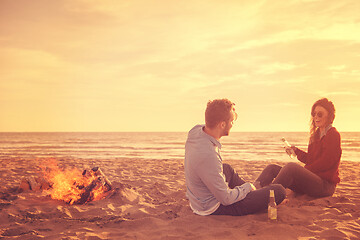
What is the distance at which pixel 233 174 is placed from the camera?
5043mm

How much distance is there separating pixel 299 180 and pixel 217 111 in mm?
2654

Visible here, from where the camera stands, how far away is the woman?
5363 mm

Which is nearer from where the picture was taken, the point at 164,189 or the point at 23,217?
the point at 23,217

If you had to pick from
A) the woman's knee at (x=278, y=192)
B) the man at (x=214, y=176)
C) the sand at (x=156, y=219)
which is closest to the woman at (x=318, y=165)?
the sand at (x=156, y=219)

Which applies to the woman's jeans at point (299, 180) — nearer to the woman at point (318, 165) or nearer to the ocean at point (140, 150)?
the woman at point (318, 165)

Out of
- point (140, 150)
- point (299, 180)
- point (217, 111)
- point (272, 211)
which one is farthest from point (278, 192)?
point (140, 150)

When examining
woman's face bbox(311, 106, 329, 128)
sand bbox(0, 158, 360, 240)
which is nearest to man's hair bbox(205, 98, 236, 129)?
sand bbox(0, 158, 360, 240)

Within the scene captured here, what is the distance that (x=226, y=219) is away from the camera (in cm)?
446

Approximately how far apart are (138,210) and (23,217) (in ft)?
6.23

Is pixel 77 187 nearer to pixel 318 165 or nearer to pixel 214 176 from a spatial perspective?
pixel 214 176

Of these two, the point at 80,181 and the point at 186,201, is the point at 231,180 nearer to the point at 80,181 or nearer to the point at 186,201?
the point at 186,201

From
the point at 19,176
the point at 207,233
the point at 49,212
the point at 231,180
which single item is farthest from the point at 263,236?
the point at 19,176

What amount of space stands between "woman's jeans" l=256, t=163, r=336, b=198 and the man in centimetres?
83

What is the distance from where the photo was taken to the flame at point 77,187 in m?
5.67
